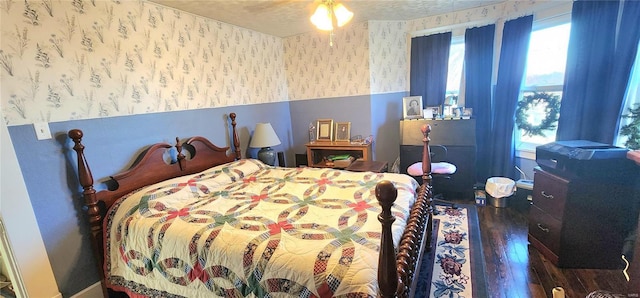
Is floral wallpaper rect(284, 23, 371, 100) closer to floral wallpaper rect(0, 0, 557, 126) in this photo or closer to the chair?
floral wallpaper rect(0, 0, 557, 126)

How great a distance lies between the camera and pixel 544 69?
2.95 m

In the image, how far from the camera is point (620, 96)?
7.43ft

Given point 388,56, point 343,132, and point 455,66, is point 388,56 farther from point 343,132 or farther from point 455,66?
point 343,132

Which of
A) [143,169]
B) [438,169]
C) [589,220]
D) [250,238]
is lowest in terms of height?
[589,220]

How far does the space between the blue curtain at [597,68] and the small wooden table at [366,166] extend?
5.78 feet

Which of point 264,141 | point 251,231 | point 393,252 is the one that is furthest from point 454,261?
point 264,141

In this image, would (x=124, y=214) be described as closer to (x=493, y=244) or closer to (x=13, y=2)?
(x=13, y=2)

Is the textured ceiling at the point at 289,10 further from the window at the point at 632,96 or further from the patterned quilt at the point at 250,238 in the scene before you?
the patterned quilt at the point at 250,238

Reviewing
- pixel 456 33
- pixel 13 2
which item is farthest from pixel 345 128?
pixel 13 2

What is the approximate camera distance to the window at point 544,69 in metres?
2.80

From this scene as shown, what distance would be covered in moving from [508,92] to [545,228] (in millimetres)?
1612

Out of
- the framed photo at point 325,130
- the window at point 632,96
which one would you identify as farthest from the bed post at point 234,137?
the window at point 632,96

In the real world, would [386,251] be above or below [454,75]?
below

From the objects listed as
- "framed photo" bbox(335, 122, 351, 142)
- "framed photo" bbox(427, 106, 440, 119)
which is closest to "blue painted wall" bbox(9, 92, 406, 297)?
"framed photo" bbox(335, 122, 351, 142)
